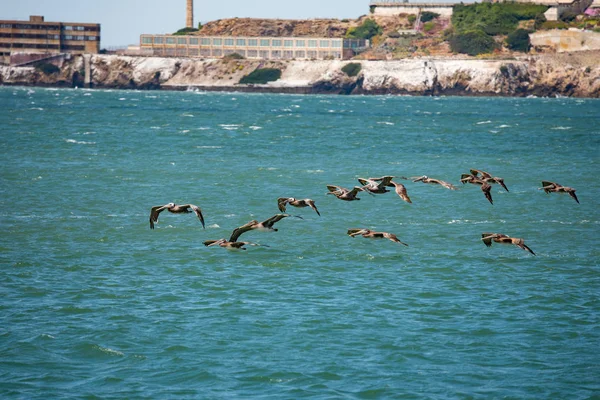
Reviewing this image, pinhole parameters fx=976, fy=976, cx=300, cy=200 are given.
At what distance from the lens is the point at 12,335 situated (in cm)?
2481

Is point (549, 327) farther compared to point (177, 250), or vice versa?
point (177, 250)

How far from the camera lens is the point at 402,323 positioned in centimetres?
2628

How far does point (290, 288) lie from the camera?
97.9 ft

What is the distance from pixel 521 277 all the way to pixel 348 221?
40.4 ft

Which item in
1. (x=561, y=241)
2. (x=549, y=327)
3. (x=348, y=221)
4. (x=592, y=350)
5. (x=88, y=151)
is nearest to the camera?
(x=592, y=350)

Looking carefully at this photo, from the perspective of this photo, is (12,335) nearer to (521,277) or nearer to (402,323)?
(402,323)

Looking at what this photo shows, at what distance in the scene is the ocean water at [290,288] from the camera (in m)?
22.2

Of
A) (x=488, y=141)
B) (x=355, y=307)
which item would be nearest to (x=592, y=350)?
(x=355, y=307)

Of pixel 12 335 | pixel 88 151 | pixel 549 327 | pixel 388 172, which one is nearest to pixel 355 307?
pixel 549 327

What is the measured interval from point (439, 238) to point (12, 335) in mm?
18998

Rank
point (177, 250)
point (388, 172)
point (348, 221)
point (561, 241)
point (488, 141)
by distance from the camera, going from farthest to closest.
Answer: point (488, 141) < point (388, 172) < point (348, 221) < point (561, 241) < point (177, 250)

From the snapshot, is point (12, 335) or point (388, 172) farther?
point (388, 172)

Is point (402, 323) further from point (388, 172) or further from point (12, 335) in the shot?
point (388, 172)

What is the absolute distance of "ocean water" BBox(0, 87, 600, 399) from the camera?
72.9 feet
